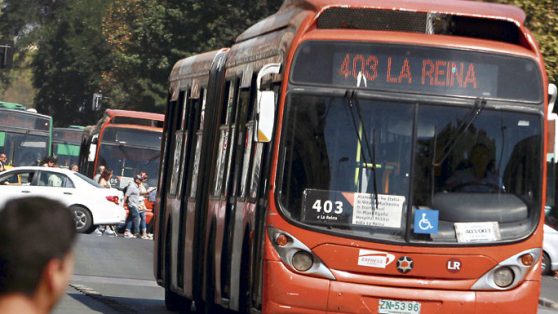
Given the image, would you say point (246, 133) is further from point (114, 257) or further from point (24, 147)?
point (24, 147)

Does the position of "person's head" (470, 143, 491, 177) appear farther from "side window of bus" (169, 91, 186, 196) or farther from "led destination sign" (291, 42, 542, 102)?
"side window of bus" (169, 91, 186, 196)

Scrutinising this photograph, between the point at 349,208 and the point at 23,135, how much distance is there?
3550 cm

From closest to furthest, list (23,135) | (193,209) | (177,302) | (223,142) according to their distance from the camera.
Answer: (223,142) < (193,209) < (177,302) < (23,135)

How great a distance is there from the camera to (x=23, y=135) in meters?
45.1

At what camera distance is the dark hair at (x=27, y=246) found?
117 inches

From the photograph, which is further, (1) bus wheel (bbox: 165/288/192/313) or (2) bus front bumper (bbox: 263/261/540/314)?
(1) bus wheel (bbox: 165/288/192/313)

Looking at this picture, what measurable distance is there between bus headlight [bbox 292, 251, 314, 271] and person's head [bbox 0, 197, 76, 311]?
7.46 metres

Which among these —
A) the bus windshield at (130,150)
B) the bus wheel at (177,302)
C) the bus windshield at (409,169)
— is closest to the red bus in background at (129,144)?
the bus windshield at (130,150)

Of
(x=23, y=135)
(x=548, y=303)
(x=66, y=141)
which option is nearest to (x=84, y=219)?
(x=23, y=135)

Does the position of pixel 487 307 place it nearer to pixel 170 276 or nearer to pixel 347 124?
→ pixel 347 124

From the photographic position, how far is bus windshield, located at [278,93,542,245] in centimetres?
1049

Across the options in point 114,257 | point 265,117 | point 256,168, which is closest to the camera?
point 265,117

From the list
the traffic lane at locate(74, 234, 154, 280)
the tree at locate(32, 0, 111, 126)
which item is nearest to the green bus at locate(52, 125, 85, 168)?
the tree at locate(32, 0, 111, 126)

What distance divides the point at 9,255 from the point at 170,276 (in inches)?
483
